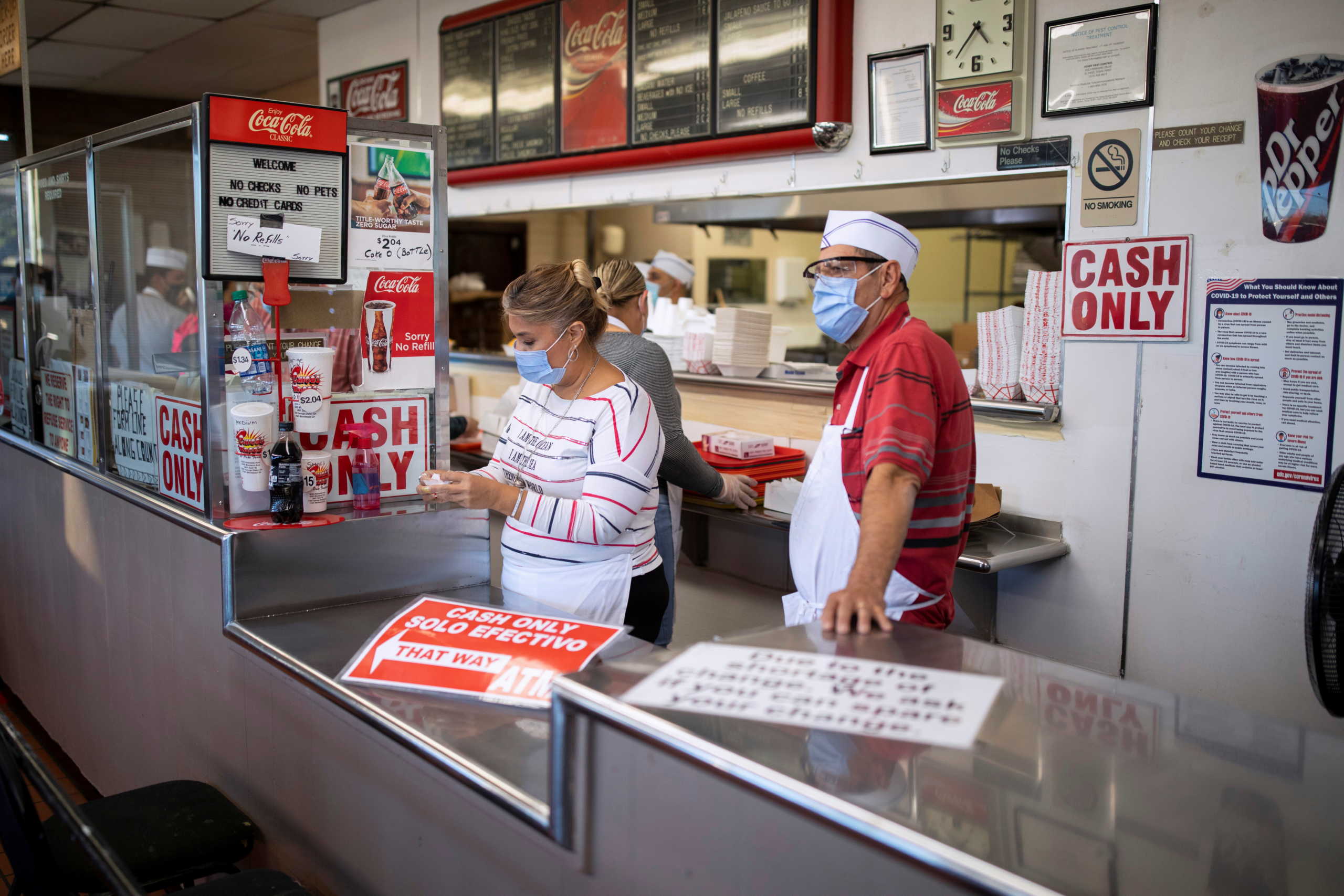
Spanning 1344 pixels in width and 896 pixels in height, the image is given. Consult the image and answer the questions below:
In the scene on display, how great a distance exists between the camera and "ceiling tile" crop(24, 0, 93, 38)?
618 cm

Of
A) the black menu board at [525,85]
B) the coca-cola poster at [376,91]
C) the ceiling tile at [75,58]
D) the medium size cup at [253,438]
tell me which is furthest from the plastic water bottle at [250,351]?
the ceiling tile at [75,58]

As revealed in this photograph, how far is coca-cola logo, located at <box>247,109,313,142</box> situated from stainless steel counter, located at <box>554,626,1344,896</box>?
1476 mm

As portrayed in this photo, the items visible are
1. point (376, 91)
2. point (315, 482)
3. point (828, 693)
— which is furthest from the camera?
point (376, 91)

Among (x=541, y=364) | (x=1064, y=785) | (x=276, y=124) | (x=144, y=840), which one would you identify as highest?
(x=276, y=124)

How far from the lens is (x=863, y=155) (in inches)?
145

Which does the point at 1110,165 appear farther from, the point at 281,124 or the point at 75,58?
the point at 75,58

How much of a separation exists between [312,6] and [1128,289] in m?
4.92

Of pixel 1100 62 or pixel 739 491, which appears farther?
pixel 739 491

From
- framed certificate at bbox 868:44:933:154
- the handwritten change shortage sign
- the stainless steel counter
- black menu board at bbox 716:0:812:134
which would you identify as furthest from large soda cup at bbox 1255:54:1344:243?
the handwritten change shortage sign

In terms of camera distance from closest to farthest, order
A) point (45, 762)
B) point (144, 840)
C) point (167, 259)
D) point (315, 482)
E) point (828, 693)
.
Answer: point (828, 693) → point (144, 840) → point (315, 482) → point (45, 762) → point (167, 259)

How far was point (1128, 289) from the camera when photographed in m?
2.99

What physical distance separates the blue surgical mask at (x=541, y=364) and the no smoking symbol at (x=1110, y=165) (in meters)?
1.69

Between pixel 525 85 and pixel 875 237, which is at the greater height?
pixel 525 85

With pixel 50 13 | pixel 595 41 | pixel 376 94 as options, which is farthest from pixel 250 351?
pixel 50 13
